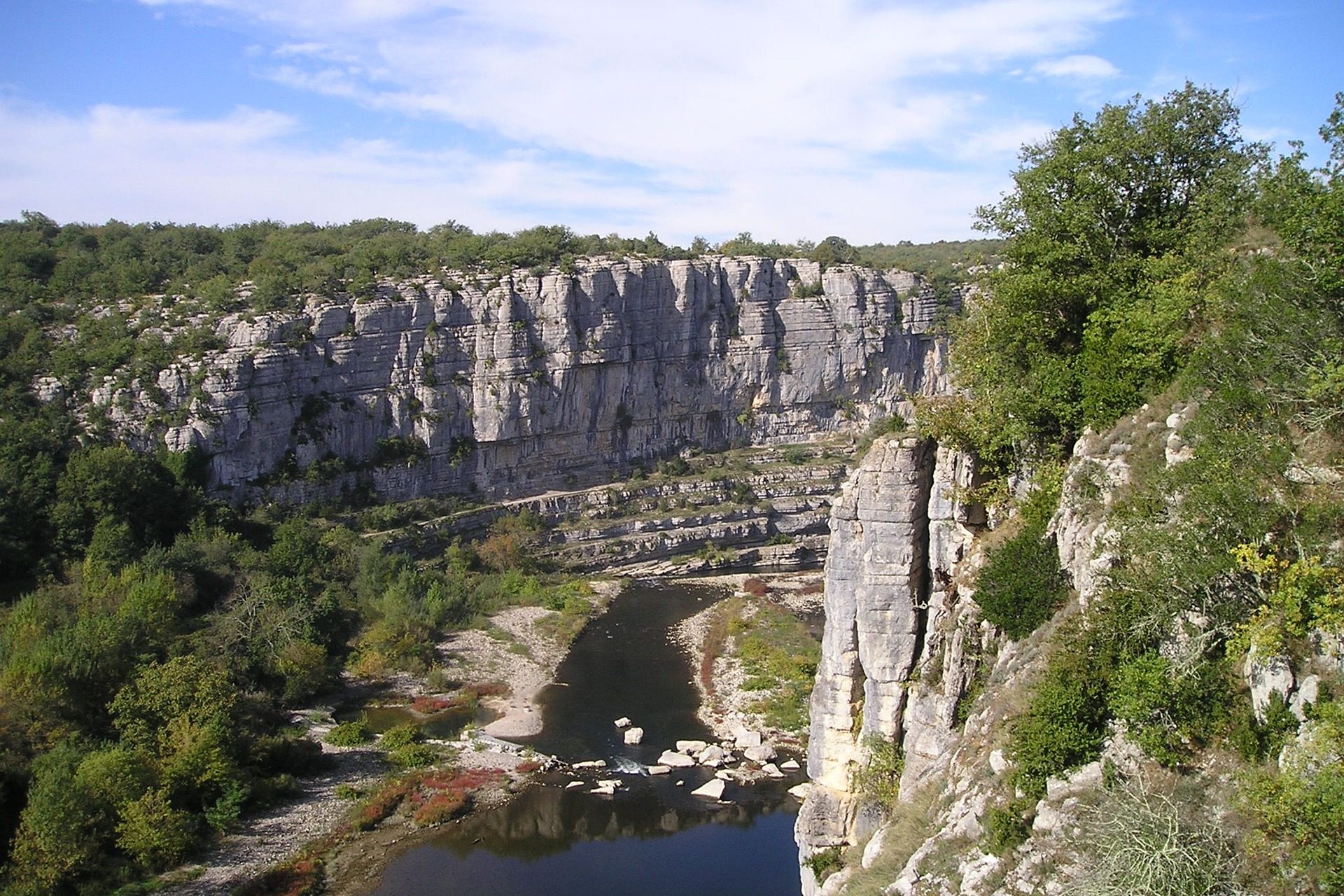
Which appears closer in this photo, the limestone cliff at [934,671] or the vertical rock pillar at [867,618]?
the limestone cliff at [934,671]

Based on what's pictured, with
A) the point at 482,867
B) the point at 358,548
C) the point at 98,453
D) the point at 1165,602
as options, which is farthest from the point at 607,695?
the point at 1165,602

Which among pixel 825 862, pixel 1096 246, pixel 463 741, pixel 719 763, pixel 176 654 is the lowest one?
pixel 463 741

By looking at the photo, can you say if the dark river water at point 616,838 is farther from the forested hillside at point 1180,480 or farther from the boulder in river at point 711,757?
the forested hillside at point 1180,480

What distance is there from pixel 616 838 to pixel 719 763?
4.28m

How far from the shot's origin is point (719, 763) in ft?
86.7

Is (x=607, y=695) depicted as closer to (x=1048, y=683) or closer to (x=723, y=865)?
(x=723, y=865)

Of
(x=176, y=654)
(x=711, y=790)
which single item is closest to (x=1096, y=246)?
(x=711, y=790)

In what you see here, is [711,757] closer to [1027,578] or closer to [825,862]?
[825,862]

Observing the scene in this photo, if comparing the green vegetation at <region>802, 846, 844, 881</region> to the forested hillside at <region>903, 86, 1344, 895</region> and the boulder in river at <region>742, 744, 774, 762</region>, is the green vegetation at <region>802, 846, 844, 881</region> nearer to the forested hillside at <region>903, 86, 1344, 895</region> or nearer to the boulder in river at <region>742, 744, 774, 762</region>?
the forested hillside at <region>903, 86, 1344, 895</region>

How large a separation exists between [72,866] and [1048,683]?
1857 cm

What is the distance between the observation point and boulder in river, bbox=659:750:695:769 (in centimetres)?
2639

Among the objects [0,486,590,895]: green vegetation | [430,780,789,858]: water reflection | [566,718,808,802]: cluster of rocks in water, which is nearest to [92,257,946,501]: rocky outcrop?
[0,486,590,895]: green vegetation

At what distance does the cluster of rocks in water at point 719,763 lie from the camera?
2492 centimetres

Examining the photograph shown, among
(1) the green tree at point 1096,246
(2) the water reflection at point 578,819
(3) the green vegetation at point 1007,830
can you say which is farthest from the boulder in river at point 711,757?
(3) the green vegetation at point 1007,830
